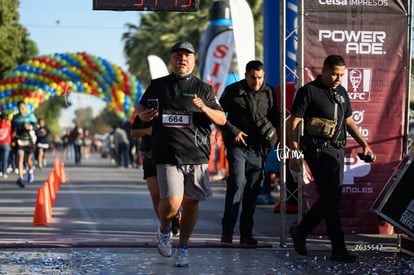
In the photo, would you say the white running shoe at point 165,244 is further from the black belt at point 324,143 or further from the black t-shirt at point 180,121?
the black belt at point 324,143

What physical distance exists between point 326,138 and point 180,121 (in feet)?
4.82

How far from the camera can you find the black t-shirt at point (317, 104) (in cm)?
837

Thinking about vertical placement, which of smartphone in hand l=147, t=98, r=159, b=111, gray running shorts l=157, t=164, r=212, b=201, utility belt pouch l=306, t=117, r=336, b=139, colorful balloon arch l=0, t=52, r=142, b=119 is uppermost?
colorful balloon arch l=0, t=52, r=142, b=119

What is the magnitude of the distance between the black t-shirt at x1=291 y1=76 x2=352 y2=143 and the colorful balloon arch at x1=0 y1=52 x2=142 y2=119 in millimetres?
25306

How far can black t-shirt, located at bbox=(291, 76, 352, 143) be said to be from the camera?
329 inches

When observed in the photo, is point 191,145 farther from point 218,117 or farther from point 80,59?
point 80,59

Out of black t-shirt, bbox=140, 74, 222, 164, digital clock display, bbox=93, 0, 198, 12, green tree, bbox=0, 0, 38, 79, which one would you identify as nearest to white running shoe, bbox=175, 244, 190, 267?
black t-shirt, bbox=140, 74, 222, 164

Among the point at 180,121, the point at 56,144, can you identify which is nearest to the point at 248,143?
the point at 180,121

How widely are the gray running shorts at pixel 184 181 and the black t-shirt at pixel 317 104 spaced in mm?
1166

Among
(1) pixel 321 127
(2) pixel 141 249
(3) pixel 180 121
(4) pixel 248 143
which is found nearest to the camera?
(3) pixel 180 121

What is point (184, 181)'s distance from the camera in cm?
786

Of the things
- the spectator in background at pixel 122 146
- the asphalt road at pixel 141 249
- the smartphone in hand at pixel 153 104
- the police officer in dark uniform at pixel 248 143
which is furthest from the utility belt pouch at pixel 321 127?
the spectator in background at pixel 122 146

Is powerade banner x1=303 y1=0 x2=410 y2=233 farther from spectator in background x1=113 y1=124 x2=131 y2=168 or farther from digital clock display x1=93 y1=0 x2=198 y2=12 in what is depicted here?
spectator in background x1=113 y1=124 x2=131 y2=168

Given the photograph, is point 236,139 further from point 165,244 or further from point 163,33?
point 163,33
